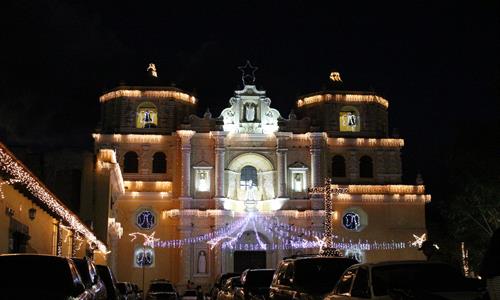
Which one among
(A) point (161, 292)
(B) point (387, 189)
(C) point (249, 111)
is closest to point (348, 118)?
(B) point (387, 189)

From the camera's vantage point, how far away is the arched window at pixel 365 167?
56.5 meters

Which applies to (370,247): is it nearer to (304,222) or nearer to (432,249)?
(304,222)

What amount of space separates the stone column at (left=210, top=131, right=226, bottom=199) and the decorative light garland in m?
22.2

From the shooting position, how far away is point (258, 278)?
2145cm

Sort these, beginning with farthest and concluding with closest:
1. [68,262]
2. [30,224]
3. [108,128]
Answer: [108,128], [30,224], [68,262]

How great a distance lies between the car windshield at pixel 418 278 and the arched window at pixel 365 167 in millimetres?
45283

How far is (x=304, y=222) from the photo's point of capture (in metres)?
52.9

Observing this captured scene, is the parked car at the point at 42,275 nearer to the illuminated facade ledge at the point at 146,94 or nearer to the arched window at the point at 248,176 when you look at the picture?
the arched window at the point at 248,176

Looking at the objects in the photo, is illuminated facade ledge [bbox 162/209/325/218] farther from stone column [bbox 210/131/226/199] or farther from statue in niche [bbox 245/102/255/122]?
statue in niche [bbox 245/102/255/122]

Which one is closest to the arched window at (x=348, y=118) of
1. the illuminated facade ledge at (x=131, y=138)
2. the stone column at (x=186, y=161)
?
the stone column at (x=186, y=161)

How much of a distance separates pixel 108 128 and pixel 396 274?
152ft

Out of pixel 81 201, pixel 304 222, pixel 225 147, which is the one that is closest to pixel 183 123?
pixel 225 147

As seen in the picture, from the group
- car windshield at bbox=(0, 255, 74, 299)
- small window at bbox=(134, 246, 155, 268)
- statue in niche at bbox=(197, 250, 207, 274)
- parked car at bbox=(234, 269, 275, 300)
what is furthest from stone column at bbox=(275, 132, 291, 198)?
car windshield at bbox=(0, 255, 74, 299)

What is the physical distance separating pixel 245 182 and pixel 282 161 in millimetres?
3364
